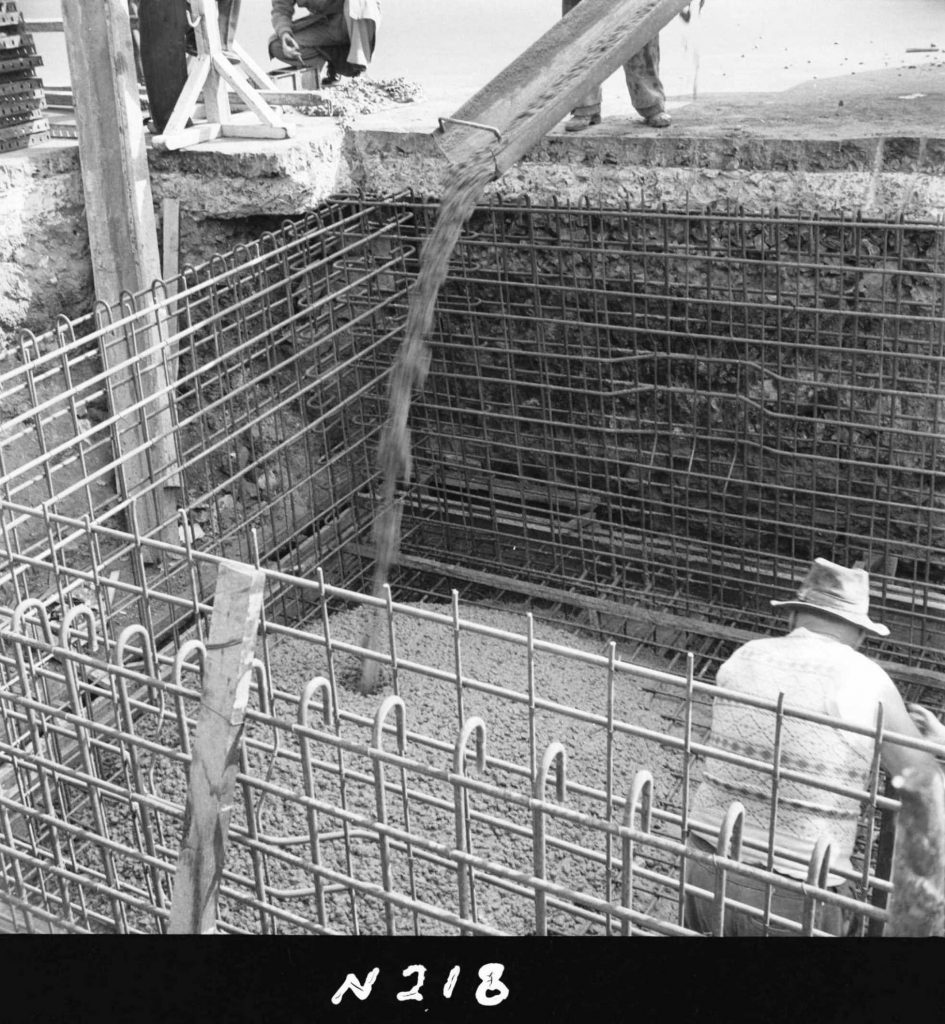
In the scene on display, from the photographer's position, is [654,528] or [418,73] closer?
[654,528]

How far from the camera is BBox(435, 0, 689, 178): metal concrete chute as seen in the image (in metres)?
3.29

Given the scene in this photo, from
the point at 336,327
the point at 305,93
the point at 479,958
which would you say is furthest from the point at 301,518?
the point at 479,958

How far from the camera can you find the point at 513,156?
139 inches

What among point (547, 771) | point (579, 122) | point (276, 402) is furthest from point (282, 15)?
point (547, 771)

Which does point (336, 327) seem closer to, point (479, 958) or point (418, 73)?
point (418, 73)

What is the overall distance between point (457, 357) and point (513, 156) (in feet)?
7.85

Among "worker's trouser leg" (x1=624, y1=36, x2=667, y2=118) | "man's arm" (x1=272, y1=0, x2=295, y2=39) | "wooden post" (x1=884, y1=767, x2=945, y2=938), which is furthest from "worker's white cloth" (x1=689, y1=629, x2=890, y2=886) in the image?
"man's arm" (x1=272, y1=0, x2=295, y2=39)

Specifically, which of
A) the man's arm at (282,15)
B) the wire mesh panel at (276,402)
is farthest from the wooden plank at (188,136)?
the man's arm at (282,15)

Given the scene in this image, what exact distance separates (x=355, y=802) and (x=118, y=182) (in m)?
3.35

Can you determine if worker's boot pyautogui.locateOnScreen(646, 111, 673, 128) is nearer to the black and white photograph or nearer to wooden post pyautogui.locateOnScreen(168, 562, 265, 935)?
the black and white photograph

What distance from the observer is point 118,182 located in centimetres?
584

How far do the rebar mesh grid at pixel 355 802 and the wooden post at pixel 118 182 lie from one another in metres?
1.19

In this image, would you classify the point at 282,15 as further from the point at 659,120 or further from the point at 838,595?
the point at 838,595

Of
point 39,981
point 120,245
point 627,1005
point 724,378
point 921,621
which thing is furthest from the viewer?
point 120,245
